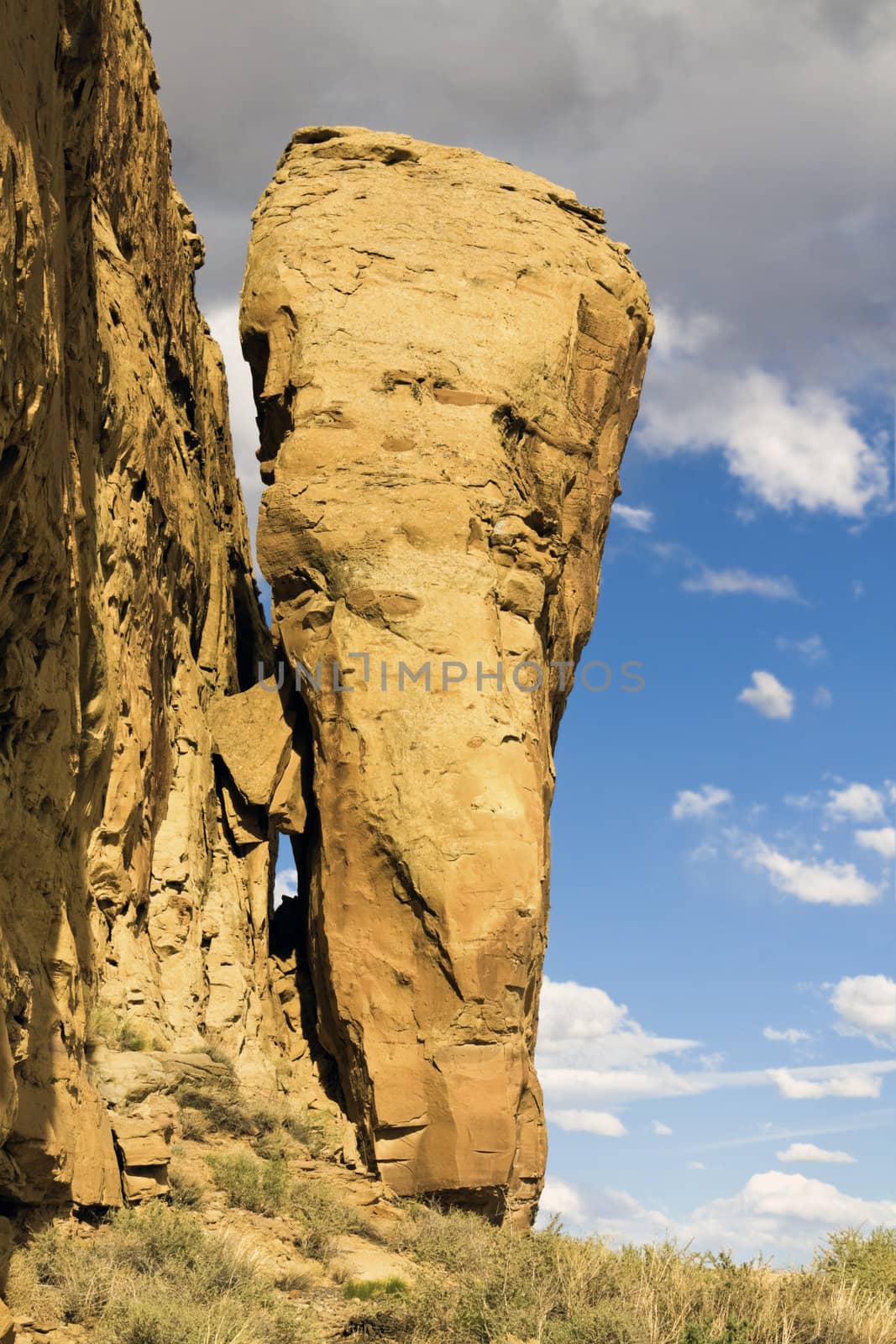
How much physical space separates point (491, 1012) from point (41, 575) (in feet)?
21.2

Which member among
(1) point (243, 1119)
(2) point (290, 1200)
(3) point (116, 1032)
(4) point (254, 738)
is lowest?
(2) point (290, 1200)

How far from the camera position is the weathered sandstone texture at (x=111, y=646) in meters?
10.4

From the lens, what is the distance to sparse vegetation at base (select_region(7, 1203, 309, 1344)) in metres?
9.44

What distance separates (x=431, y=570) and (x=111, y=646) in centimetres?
361

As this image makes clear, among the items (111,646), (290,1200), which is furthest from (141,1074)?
(111,646)

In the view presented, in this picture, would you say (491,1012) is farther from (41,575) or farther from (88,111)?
(88,111)

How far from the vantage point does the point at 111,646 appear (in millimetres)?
14297

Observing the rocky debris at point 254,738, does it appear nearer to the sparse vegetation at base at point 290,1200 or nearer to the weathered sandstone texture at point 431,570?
the weathered sandstone texture at point 431,570

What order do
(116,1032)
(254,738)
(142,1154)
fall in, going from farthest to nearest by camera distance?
(254,738), (116,1032), (142,1154)

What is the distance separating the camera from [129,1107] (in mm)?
12508

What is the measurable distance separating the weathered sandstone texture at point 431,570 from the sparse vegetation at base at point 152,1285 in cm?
372

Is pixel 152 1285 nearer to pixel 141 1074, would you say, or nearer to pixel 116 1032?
pixel 141 1074

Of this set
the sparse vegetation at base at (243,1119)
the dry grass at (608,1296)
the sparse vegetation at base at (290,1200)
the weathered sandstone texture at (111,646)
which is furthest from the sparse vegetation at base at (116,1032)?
the dry grass at (608,1296)

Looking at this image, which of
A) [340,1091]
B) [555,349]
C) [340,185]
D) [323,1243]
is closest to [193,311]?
[340,185]
